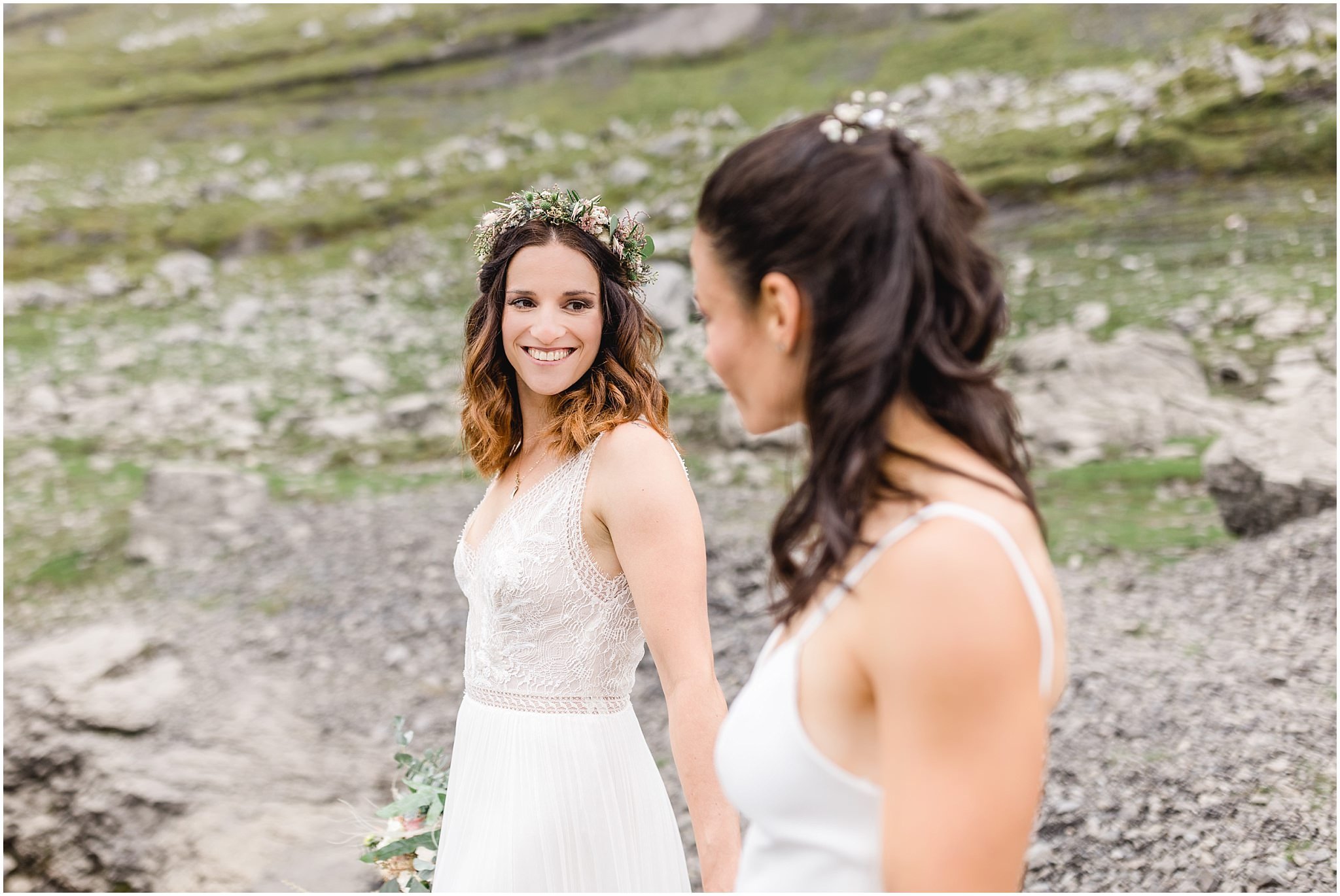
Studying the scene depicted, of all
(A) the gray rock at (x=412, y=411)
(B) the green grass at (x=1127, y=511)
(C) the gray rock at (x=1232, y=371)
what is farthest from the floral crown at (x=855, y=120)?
(A) the gray rock at (x=412, y=411)

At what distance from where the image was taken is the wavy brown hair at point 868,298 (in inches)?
60.3

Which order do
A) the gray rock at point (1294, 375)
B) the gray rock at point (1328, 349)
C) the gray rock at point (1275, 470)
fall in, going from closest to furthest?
the gray rock at point (1275, 470) → the gray rock at point (1294, 375) → the gray rock at point (1328, 349)

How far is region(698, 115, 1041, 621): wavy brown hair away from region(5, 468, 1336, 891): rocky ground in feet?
13.2

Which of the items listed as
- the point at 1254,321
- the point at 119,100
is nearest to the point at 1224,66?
the point at 1254,321

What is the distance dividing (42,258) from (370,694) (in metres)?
17.5

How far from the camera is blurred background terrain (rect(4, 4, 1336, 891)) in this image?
6.60 metres

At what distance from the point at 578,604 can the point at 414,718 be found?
5.32 meters

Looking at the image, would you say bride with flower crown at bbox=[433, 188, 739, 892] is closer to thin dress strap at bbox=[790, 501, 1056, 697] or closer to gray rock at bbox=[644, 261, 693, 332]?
thin dress strap at bbox=[790, 501, 1056, 697]

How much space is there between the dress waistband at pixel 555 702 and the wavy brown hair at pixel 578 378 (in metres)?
0.66

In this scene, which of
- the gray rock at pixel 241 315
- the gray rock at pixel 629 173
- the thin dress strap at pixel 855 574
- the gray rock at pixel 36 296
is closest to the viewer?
the thin dress strap at pixel 855 574

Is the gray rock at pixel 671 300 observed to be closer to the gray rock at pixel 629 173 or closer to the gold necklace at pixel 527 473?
the gray rock at pixel 629 173

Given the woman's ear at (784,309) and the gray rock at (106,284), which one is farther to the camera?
the gray rock at (106,284)

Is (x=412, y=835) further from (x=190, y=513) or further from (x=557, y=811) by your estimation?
(x=190, y=513)

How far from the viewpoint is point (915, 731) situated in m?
1.39
